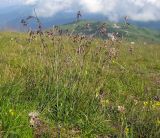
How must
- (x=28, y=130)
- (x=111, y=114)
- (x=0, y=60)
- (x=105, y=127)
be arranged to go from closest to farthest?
1. (x=28, y=130)
2. (x=105, y=127)
3. (x=111, y=114)
4. (x=0, y=60)

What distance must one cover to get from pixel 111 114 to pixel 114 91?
2.88 metres

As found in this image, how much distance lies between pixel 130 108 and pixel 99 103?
1.92ft

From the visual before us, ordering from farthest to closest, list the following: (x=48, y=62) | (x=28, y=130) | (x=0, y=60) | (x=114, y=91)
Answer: (x=0, y=60) → (x=114, y=91) → (x=48, y=62) → (x=28, y=130)

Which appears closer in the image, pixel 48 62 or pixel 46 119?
pixel 46 119

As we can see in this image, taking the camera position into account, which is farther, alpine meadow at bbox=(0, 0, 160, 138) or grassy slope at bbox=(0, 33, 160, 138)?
grassy slope at bbox=(0, 33, 160, 138)

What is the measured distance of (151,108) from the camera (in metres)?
8.01

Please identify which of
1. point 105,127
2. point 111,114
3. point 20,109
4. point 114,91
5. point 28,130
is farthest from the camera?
point 114,91

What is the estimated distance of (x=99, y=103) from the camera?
834cm

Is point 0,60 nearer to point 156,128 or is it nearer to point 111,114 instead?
point 111,114

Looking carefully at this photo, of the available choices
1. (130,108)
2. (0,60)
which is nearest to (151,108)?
(130,108)

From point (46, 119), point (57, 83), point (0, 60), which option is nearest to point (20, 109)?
point (46, 119)

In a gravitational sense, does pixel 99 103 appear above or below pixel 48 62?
below

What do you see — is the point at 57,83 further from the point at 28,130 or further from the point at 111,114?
the point at 28,130

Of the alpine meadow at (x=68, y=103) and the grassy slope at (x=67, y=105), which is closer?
the alpine meadow at (x=68, y=103)
